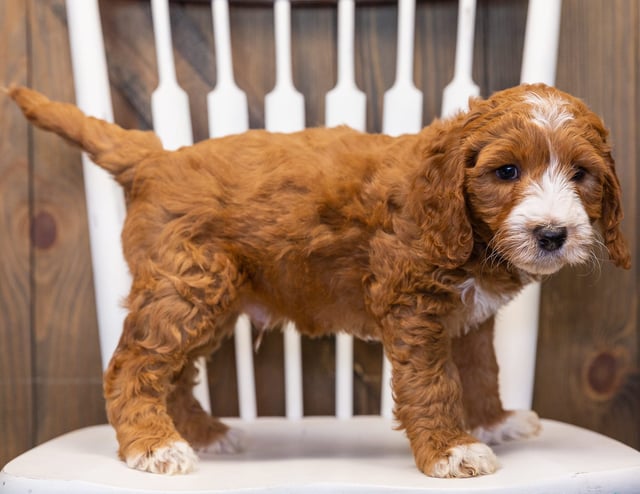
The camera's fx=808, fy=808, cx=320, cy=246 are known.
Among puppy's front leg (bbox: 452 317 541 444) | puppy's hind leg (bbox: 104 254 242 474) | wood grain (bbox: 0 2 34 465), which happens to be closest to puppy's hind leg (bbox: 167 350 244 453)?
puppy's hind leg (bbox: 104 254 242 474)

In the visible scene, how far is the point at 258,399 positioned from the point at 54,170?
757 mm

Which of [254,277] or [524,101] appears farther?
[254,277]

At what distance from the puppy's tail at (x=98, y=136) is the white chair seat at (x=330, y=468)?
545 millimetres

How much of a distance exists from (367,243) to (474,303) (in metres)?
0.22

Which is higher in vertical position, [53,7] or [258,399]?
[53,7]

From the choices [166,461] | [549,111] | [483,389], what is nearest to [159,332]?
[166,461]

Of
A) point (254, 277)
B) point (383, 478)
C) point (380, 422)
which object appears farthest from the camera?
point (380, 422)

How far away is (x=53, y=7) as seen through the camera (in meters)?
1.97

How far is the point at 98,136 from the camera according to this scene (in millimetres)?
1585

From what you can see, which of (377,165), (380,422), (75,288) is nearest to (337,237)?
(377,165)

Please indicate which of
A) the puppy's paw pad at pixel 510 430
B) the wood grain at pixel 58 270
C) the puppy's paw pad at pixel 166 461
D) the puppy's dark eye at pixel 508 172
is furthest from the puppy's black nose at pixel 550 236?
the wood grain at pixel 58 270

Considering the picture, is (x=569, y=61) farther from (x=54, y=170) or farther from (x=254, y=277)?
(x=54, y=170)

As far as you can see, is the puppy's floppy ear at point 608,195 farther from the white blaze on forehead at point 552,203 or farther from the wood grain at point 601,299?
the wood grain at point 601,299

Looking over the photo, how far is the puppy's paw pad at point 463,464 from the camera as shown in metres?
1.28
